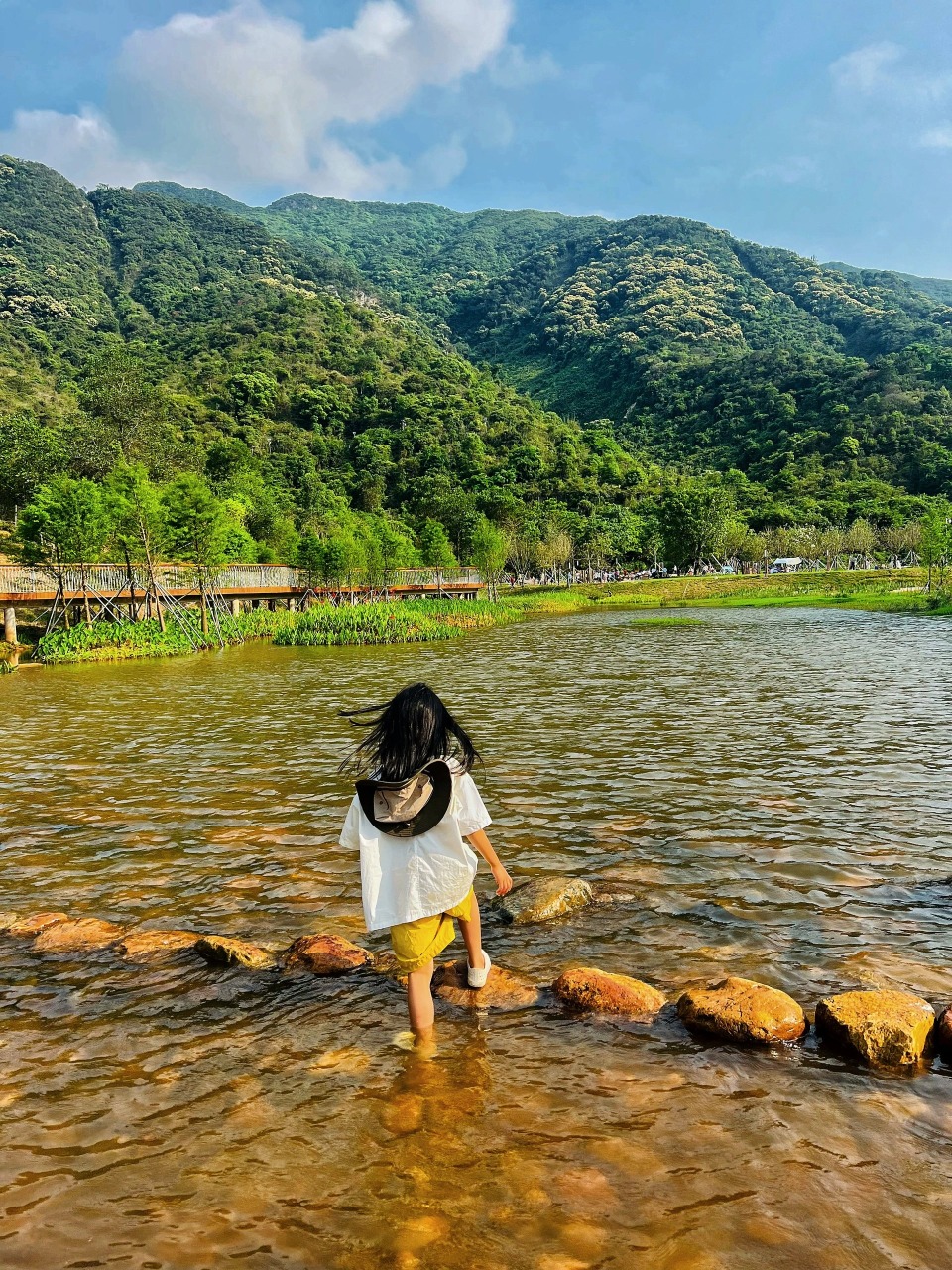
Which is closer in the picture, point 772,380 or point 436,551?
point 436,551

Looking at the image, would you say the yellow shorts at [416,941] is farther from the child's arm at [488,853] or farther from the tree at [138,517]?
the tree at [138,517]

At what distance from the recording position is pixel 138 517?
115 ft

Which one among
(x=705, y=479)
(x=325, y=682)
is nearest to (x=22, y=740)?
(x=325, y=682)

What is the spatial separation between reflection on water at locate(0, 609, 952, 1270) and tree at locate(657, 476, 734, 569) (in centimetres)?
8820

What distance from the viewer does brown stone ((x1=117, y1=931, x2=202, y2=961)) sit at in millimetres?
5660

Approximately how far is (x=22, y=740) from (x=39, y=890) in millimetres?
8716

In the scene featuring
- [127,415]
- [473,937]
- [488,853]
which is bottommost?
[473,937]

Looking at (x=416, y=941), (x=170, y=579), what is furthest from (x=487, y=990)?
(x=170, y=579)

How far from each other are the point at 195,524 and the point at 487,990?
36.7 metres

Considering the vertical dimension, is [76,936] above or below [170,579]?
below

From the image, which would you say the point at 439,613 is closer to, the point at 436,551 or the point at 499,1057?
the point at 436,551

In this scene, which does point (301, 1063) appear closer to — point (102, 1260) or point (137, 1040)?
point (137, 1040)

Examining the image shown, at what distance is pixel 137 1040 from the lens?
4559mm

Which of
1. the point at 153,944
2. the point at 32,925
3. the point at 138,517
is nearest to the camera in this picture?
the point at 153,944
